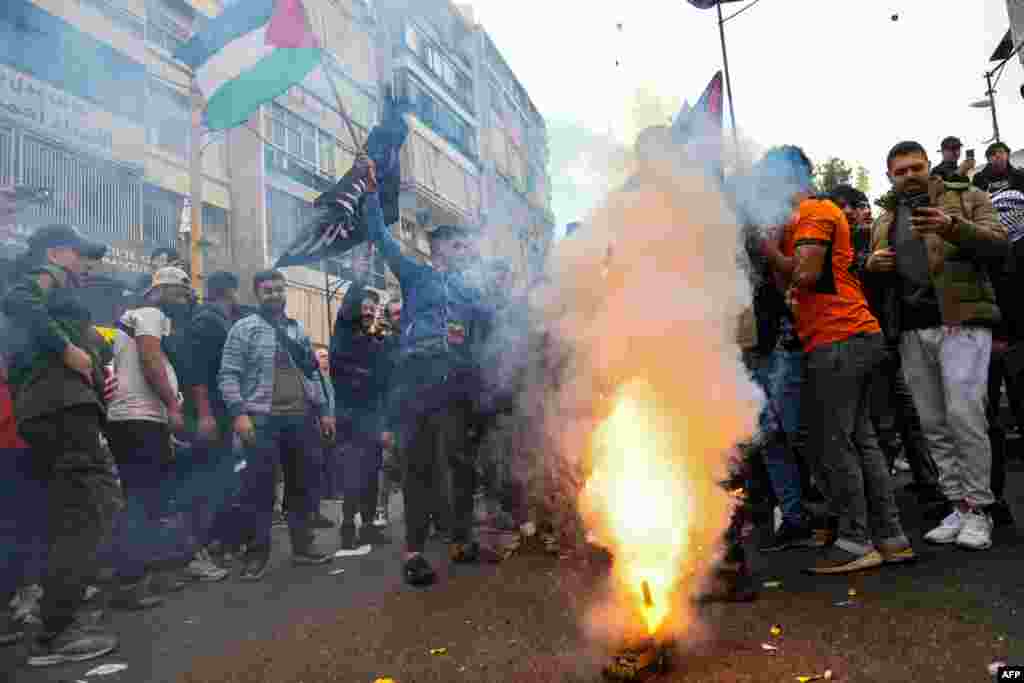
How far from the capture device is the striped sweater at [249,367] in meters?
5.18

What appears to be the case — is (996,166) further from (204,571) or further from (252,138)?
(252,138)

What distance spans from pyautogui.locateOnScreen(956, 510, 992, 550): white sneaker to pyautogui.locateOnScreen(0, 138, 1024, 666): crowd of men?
0.5 inches

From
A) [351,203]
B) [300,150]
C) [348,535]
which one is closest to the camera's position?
[348,535]

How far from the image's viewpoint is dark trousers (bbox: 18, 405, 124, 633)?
351cm

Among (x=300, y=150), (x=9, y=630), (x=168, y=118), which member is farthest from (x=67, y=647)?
(x=300, y=150)

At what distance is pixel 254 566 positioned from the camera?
5043 millimetres

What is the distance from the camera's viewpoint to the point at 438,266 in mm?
5227

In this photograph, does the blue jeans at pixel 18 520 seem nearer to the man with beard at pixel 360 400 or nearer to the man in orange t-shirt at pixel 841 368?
the man with beard at pixel 360 400

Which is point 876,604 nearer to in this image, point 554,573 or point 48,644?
point 554,573

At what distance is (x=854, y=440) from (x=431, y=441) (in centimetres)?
249

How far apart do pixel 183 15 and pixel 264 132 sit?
146 inches

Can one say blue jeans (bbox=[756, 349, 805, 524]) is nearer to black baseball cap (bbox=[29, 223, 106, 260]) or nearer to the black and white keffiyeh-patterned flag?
the black and white keffiyeh-patterned flag

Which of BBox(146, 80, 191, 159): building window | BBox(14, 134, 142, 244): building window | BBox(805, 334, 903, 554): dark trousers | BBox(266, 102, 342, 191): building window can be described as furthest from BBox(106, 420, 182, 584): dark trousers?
BBox(266, 102, 342, 191): building window

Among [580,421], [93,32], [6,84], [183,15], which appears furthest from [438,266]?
[183,15]
